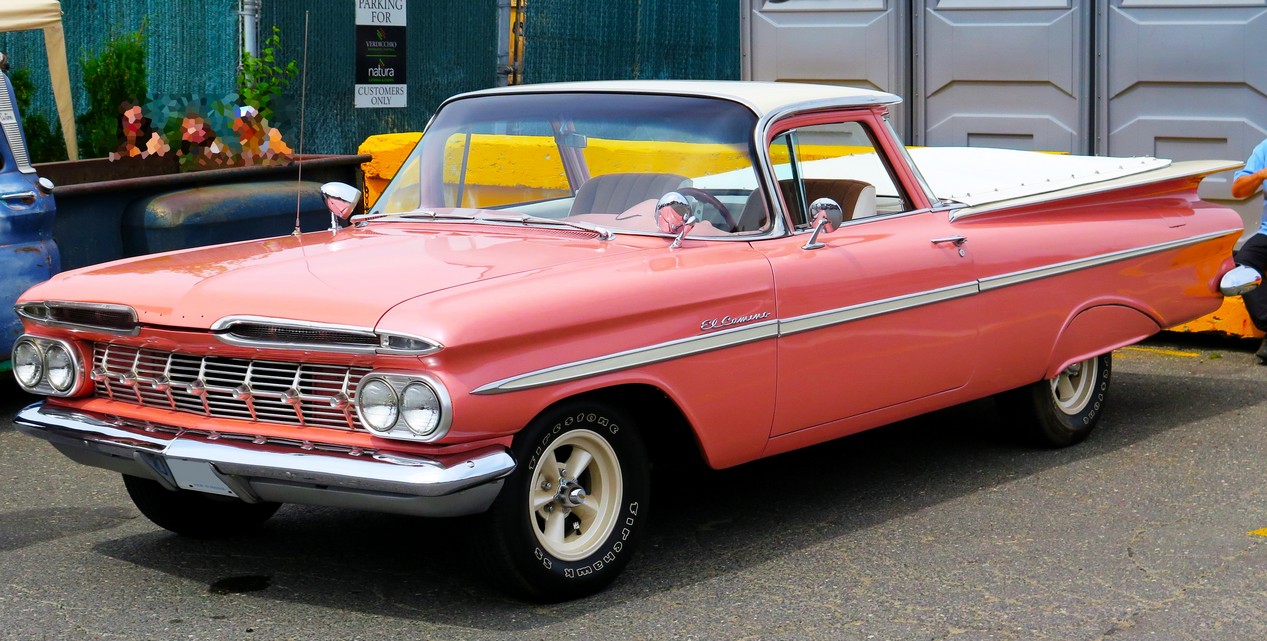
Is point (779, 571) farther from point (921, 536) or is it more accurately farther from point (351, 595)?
point (351, 595)

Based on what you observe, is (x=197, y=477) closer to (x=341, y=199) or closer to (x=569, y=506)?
(x=569, y=506)

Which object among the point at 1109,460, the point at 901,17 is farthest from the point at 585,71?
the point at 1109,460

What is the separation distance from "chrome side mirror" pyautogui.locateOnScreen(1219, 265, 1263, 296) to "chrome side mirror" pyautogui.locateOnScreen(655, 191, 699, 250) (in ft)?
9.96

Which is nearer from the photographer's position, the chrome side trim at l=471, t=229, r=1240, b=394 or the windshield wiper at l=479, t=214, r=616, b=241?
the chrome side trim at l=471, t=229, r=1240, b=394

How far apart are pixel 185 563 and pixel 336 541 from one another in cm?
50

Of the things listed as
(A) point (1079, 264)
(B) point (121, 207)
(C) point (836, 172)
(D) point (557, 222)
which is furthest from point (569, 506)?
(B) point (121, 207)

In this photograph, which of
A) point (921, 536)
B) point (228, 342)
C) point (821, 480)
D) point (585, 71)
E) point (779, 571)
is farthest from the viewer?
point (585, 71)

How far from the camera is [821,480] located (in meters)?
6.04

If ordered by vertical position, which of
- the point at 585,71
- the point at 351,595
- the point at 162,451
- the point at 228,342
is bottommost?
the point at 351,595

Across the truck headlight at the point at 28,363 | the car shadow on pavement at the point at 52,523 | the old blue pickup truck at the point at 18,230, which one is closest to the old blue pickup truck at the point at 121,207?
the old blue pickup truck at the point at 18,230

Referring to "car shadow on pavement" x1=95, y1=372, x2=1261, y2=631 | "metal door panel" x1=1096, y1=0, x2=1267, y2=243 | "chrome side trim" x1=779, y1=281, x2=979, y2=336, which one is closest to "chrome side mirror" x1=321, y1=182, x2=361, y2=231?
"car shadow on pavement" x1=95, y1=372, x2=1261, y2=631

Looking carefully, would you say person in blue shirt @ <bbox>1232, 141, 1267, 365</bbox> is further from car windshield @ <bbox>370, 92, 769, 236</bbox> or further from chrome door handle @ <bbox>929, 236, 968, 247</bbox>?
car windshield @ <bbox>370, 92, 769, 236</bbox>

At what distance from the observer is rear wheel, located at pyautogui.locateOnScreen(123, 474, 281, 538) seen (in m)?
5.13

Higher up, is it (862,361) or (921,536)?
(862,361)
